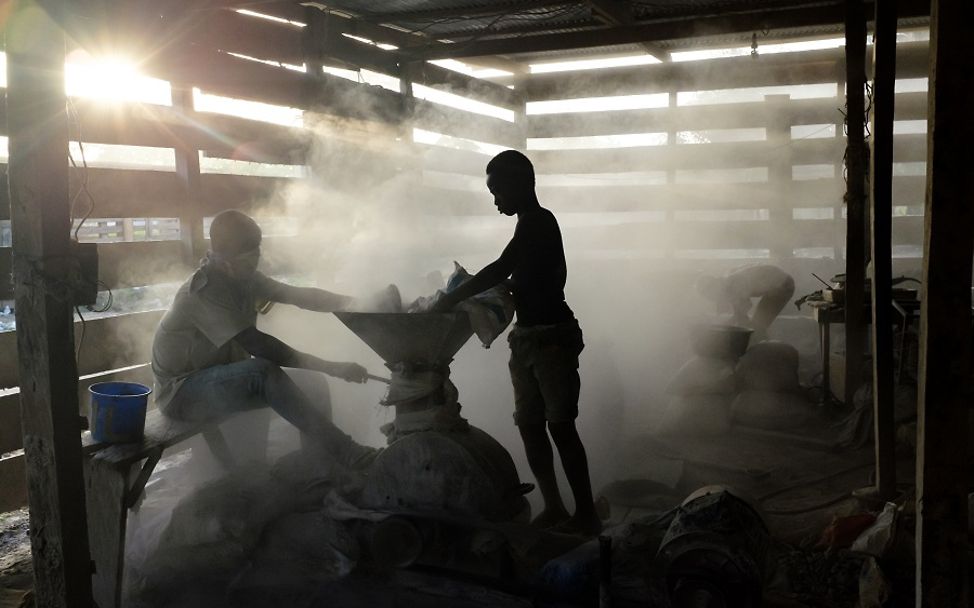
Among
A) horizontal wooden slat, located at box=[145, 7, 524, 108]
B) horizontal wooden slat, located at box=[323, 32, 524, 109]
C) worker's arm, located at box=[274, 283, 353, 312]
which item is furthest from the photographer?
horizontal wooden slat, located at box=[323, 32, 524, 109]

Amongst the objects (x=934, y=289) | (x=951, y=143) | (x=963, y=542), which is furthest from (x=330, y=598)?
(x=951, y=143)

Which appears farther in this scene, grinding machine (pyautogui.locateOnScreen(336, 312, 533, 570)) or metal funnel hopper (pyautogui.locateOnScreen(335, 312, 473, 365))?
metal funnel hopper (pyautogui.locateOnScreen(335, 312, 473, 365))

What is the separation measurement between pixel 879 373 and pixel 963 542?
2.04 m

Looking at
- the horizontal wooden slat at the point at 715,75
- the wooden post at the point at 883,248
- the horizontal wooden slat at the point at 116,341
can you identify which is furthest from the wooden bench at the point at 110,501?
the horizontal wooden slat at the point at 715,75

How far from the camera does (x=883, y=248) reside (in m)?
4.67

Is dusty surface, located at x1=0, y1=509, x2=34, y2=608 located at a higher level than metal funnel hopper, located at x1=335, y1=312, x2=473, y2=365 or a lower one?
lower

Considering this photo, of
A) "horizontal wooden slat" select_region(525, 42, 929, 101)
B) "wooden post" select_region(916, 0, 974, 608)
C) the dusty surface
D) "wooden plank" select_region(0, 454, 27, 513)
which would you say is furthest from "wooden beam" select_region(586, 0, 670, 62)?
the dusty surface

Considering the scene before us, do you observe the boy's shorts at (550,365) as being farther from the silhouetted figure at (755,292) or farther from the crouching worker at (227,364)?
the silhouetted figure at (755,292)

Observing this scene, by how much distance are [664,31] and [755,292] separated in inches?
117

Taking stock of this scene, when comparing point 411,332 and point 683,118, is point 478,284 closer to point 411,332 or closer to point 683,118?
point 411,332

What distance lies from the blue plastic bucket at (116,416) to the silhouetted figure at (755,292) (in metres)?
6.32

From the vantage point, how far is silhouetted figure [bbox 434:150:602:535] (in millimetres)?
4219

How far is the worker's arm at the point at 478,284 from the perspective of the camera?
400cm

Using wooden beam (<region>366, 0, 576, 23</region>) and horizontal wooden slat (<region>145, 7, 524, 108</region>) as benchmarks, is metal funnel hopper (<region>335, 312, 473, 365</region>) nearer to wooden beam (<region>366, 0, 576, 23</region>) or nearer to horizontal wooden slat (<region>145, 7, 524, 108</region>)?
horizontal wooden slat (<region>145, 7, 524, 108</region>)
